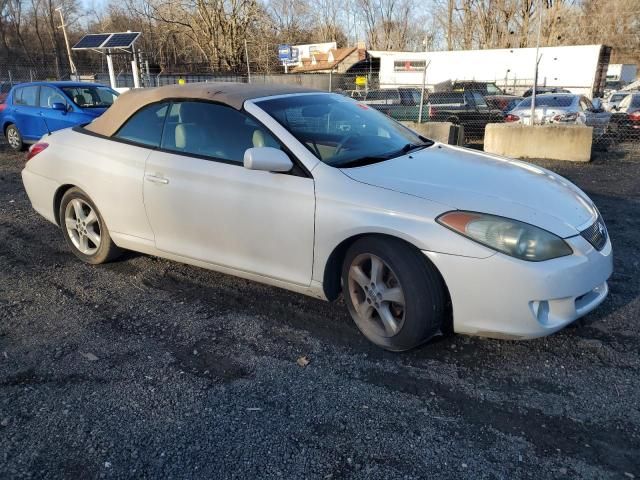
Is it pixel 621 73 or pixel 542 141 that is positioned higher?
pixel 621 73

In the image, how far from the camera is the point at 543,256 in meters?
2.72

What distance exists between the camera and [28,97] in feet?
37.1

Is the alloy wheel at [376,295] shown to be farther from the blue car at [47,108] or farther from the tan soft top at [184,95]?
the blue car at [47,108]

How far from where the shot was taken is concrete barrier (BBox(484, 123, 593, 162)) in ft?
32.9

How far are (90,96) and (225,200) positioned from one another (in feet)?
29.9

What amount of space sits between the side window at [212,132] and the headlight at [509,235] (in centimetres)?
131

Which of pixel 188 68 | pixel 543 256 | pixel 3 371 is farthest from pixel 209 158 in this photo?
pixel 188 68

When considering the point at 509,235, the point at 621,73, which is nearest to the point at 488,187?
the point at 509,235

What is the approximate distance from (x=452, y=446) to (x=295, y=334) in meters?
1.32

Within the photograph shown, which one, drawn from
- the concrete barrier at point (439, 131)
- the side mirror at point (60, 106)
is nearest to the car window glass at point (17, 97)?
the side mirror at point (60, 106)

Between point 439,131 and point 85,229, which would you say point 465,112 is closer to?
point 439,131

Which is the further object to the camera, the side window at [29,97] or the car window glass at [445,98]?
the car window glass at [445,98]

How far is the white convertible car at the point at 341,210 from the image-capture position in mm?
2760

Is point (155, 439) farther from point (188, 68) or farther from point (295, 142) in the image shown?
point (188, 68)
